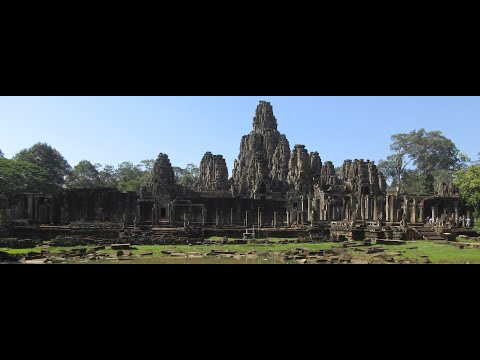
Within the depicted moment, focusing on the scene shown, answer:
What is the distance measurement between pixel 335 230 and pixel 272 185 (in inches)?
550

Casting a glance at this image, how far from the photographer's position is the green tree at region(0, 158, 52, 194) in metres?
42.9

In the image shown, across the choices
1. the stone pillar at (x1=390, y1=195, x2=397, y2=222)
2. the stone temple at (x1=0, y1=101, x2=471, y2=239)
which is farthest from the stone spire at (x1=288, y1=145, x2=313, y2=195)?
the stone pillar at (x1=390, y1=195, x2=397, y2=222)

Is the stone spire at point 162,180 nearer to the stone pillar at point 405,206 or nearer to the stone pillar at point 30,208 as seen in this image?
the stone pillar at point 30,208

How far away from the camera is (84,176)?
71.6 meters

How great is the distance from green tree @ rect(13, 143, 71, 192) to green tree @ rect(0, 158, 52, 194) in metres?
11.6

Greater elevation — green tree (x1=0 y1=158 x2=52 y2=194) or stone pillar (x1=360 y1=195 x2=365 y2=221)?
green tree (x1=0 y1=158 x2=52 y2=194)

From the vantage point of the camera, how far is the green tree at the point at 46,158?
60.5m

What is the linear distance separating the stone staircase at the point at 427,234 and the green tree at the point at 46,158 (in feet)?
160

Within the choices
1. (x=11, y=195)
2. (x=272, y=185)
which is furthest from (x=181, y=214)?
(x=11, y=195)

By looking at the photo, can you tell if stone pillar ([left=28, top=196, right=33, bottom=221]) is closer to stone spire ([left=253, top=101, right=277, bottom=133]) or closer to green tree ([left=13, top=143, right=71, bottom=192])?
green tree ([left=13, top=143, right=71, bottom=192])

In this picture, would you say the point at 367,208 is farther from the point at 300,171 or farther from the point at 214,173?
the point at 214,173

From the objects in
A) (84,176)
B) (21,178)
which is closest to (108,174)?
(84,176)
